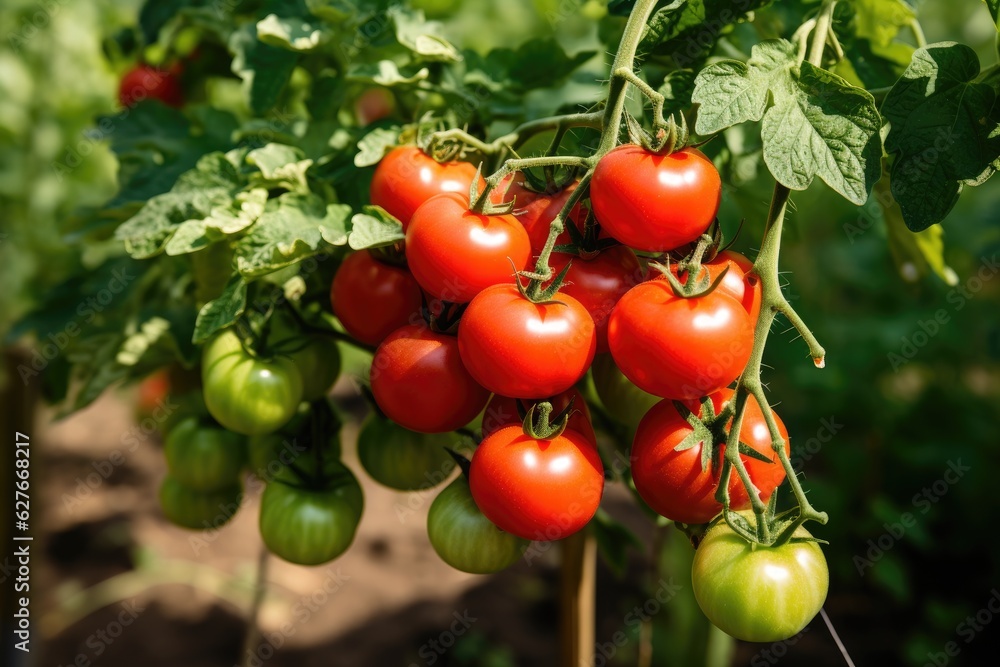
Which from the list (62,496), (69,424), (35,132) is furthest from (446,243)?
(69,424)

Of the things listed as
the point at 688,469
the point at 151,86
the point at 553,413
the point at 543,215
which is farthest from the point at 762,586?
the point at 151,86

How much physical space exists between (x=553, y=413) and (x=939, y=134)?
364 millimetres

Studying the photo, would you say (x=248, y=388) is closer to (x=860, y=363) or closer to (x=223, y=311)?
(x=223, y=311)

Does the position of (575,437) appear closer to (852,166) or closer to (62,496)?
(852,166)

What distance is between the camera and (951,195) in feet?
2.16

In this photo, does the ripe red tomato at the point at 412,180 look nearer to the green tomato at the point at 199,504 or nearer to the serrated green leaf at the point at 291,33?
the serrated green leaf at the point at 291,33

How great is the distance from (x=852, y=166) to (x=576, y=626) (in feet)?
2.55

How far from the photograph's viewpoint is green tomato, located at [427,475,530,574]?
0.71 meters

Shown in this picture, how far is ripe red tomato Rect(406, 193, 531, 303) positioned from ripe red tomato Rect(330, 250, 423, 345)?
8 centimetres

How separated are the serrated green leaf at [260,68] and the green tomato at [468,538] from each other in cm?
49

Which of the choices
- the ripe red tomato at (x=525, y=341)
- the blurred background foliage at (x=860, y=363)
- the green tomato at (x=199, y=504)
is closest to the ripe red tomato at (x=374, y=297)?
the ripe red tomato at (x=525, y=341)

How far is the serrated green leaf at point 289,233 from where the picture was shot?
0.73 metres

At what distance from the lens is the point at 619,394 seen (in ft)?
2.47

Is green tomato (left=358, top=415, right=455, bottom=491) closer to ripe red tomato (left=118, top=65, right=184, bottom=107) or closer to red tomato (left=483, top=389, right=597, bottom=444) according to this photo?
red tomato (left=483, top=389, right=597, bottom=444)
